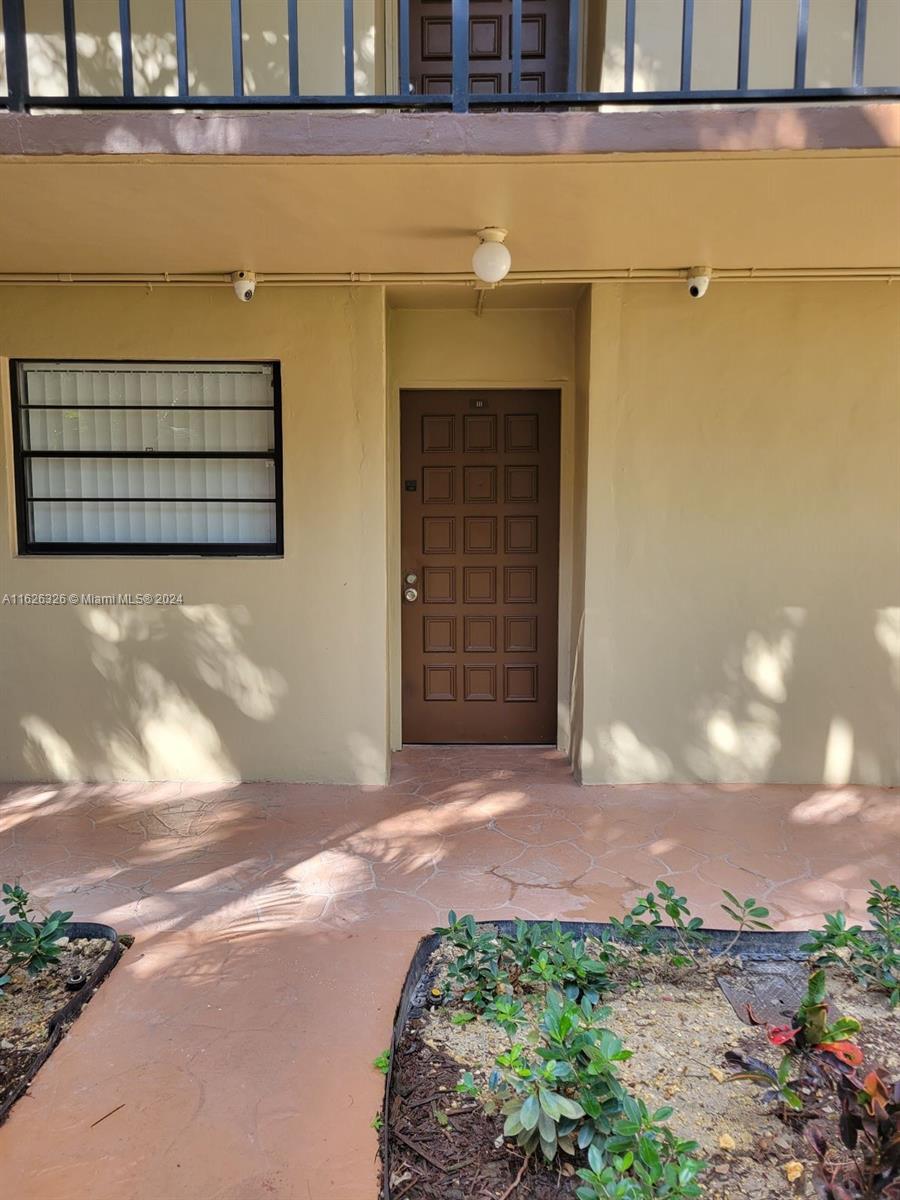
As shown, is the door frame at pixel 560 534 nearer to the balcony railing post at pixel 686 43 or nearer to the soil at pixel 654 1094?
the balcony railing post at pixel 686 43

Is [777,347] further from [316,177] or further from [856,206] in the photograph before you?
[316,177]

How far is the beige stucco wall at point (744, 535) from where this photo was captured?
4.47 metres

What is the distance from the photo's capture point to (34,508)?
15.5ft

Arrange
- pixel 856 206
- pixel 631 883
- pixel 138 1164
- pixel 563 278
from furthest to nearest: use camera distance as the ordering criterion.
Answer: pixel 563 278, pixel 631 883, pixel 856 206, pixel 138 1164

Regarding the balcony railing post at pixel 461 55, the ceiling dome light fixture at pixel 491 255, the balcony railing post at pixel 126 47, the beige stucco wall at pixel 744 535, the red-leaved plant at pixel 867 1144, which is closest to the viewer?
the red-leaved plant at pixel 867 1144

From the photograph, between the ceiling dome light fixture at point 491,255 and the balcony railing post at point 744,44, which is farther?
the ceiling dome light fixture at point 491,255

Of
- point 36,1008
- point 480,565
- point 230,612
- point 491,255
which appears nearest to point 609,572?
point 480,565

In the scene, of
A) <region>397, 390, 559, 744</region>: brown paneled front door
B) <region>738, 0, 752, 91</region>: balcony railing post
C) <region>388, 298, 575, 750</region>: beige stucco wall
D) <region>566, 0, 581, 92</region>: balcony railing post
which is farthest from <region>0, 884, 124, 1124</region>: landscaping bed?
<region>738, 0, 752, 91</region>: balcony railing post

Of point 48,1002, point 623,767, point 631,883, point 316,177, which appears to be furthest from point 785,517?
point 48,1002

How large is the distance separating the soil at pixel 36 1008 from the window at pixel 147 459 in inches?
93.4

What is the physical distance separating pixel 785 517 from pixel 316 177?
10.2ft

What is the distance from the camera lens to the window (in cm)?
467

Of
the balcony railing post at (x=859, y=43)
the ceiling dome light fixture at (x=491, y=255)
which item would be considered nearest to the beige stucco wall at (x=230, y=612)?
the ceiling dome light fixture at (x=491, y=255)

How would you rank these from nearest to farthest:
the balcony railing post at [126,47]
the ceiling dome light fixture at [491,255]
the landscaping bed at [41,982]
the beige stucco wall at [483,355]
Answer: the landscaping bed at [41,982], the balcony railing post at [126,47], the ceiling dome light fixture at [491,255], the beige stucco wall at [483,355]
